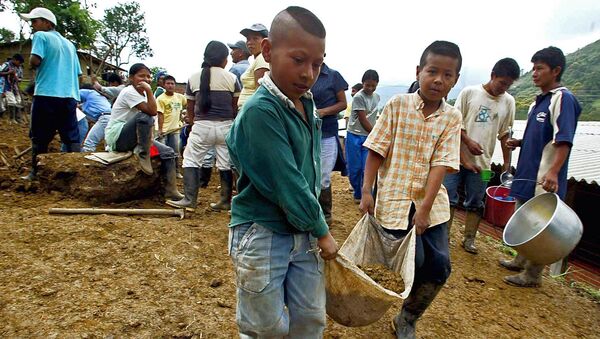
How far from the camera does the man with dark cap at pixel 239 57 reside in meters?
4.77

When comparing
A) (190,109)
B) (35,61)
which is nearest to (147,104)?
(190,109)

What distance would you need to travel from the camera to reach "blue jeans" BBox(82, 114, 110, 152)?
5.46 metres

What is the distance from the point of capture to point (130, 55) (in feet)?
146

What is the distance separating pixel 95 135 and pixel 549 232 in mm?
5913

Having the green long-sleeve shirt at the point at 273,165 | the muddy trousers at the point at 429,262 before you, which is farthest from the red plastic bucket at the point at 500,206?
the green long-sleeve shirt at the point at 273,165

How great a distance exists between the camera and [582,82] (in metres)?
31.0

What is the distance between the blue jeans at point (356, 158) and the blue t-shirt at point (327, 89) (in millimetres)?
1659

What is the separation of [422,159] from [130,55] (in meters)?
49.6

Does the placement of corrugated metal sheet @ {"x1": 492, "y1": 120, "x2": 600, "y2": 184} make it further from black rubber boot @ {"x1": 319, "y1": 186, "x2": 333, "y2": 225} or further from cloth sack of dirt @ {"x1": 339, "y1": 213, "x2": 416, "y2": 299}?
cloth sack of dirt @ {"x1": 339, "y1": 213, "x2": 416, "y2": 299}

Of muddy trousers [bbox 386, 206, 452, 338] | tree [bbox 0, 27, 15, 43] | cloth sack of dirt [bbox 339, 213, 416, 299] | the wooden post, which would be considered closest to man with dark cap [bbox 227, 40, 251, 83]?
the wooden post

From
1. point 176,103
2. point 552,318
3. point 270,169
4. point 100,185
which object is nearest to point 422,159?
point 270,169

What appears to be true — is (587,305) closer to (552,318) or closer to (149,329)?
(552,318)

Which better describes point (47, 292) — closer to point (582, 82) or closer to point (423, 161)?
point (423, 161)

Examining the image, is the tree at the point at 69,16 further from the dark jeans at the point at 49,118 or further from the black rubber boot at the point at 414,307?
the black rubber boot at the point at 414,307
